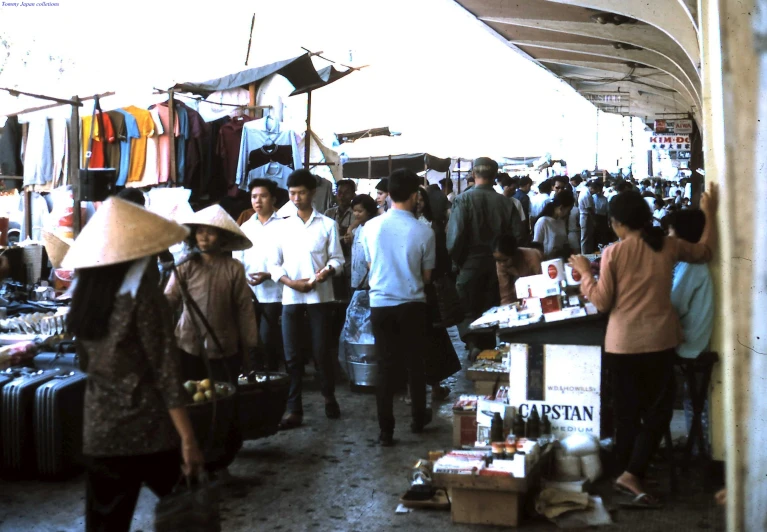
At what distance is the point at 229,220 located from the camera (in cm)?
572

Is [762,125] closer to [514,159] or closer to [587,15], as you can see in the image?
[587,15]

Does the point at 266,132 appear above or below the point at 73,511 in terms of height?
above

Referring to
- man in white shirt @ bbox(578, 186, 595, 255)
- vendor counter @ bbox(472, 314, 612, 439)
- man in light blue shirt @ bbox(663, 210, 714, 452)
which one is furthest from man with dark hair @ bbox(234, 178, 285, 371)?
man in white shirt @ bbox(578, 186, 595, 255)

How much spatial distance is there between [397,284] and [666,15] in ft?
14.7

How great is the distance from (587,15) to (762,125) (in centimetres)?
1022

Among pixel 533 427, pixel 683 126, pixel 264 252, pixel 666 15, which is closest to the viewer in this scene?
pixel 533 427

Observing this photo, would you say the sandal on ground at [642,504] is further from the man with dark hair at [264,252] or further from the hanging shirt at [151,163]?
the hanging shirt at [151,163]

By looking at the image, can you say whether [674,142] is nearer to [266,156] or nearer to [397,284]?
[266,156]

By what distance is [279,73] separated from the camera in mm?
10398

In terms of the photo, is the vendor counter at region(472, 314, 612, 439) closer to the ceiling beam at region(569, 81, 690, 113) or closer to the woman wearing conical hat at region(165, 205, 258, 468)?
the woman wearing conical hat at region(165, 205, 258, 468)

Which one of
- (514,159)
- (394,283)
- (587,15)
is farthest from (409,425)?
(514,159)

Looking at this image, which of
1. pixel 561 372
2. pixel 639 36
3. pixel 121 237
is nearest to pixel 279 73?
pixel 639 36

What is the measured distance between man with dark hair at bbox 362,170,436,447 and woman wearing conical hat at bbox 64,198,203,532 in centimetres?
313

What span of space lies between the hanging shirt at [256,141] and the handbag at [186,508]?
22.3ft
